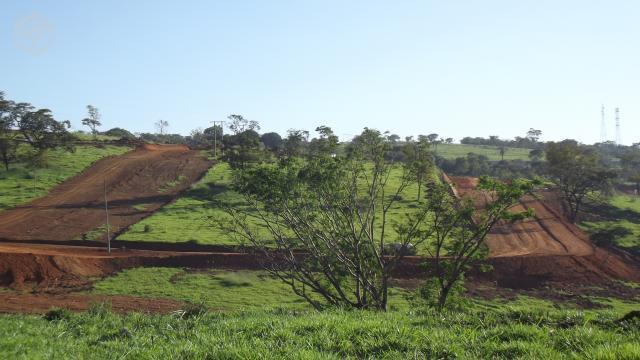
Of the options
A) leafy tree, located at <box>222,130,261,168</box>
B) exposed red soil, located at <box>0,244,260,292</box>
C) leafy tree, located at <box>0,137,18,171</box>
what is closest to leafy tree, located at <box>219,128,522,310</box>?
exposed red soil, located at <box>0,244,260,292</box>

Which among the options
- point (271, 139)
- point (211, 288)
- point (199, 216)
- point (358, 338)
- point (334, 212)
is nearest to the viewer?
point (358, 338)

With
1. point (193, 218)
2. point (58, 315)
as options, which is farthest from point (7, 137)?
point (58, 315)

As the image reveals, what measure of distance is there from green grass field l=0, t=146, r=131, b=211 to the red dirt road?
135 cm

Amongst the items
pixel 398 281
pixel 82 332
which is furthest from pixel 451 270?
pixel 82 332

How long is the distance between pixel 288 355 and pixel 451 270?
16.2 meters

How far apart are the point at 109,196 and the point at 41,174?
12150mm

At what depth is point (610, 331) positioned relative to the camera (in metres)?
8.38

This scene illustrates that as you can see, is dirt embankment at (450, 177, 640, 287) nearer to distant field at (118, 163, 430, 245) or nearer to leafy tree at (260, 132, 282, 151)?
distant field at (118, 163, 430, 245)

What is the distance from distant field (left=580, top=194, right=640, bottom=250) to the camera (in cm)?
4610

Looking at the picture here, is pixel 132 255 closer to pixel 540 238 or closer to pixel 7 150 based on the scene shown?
pixel 7 150

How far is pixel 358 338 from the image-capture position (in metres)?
8.42

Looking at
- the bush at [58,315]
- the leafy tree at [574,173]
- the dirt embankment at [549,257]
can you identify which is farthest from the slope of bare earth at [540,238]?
the bush at [58,315]

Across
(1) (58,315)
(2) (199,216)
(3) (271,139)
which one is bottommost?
(2) (199,216)

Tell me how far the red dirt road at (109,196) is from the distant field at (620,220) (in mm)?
43295
